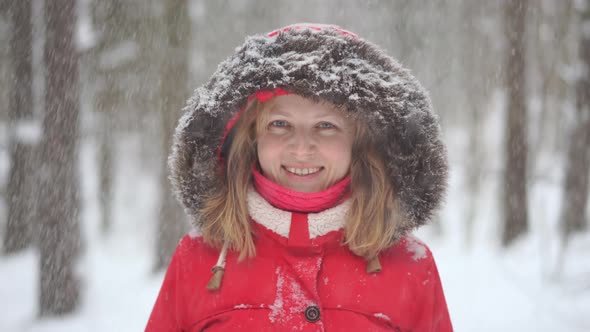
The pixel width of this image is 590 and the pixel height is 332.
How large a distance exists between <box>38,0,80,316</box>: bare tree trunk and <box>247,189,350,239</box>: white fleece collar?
14.4ft

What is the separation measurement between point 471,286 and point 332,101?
4.52 metres

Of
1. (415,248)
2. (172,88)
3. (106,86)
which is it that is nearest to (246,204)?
(415,248)

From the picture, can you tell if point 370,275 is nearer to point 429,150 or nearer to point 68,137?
point 429,150

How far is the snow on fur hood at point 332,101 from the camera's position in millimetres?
1737

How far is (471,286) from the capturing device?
532 centimetres

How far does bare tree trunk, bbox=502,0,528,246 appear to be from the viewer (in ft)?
24.4

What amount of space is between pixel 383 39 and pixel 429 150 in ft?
26.7

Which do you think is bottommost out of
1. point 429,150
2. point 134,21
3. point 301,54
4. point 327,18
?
point 429,150

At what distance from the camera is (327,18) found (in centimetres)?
997

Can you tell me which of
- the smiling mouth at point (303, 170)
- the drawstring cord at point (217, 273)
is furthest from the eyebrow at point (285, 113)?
Answer: the drawstring cord at point (217, 273)

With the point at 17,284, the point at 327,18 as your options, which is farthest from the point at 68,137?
the point at 327,18

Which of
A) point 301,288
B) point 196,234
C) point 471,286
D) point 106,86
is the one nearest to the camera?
point 301,288

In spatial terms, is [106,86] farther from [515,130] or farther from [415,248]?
[415,248]

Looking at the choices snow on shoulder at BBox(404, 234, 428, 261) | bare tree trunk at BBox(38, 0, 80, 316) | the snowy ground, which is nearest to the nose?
snow on shoulder at BBox(404, 234, 428, 261)
